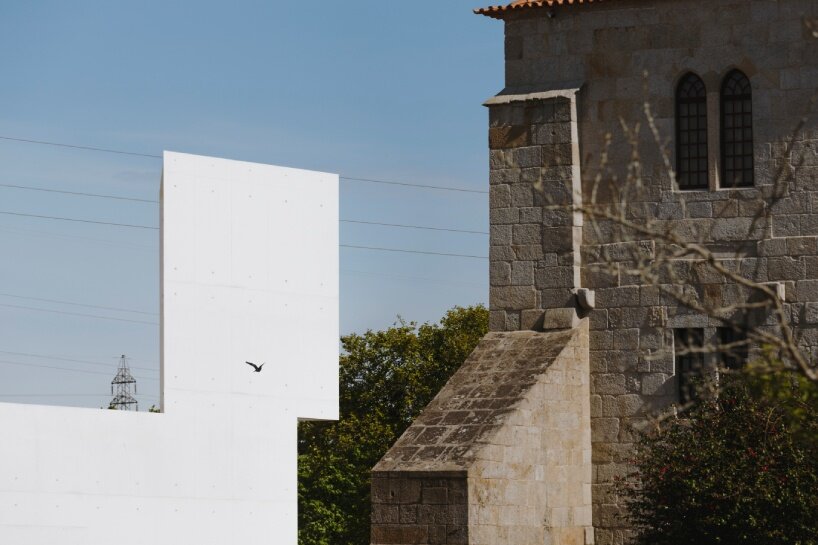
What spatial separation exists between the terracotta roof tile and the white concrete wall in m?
3.15

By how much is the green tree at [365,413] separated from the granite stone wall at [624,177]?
24.5 meters

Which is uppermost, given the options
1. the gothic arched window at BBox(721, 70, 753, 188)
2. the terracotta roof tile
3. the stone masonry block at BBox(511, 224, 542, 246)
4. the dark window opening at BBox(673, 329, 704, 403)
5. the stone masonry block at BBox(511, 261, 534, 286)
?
the terracotta roof tile

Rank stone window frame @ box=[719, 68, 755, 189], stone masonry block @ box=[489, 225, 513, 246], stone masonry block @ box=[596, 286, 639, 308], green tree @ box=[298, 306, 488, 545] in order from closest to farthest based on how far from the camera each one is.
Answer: stone window frame @ box=[719, 68, 755, 189]
stone masonry block @ box=[596, 286, 639, 308]
stone masonry block @ box=[489, 225, 513, 246]
green tree @ box=[298, 306, 488, 545]

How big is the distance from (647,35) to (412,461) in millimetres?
6580

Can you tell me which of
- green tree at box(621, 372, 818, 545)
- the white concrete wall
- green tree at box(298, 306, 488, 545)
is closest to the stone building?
green tree at box(621, 372, 818, 545)

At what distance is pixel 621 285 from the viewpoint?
19.9m

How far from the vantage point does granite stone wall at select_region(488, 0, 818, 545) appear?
758 inches

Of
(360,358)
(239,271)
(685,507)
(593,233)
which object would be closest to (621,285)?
(593,233)

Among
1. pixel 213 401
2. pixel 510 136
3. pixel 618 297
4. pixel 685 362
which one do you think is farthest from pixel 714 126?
pixel 213 401

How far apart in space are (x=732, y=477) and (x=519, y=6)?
22.8 feet

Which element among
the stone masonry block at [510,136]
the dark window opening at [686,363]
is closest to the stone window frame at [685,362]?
the dark window opening at [686,363]

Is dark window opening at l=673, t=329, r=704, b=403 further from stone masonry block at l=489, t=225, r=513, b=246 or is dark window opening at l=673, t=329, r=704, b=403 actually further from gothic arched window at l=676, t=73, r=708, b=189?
stone masonry block at l=489, t=225, r=513, b=246

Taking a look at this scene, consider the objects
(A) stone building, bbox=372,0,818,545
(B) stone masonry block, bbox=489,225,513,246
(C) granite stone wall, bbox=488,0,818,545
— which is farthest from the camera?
(B) stone masonry block, bbox=489,225,513,246

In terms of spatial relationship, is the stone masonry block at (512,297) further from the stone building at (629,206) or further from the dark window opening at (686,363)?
the dark window opening at (686,363)
